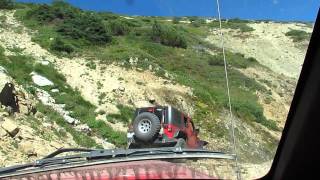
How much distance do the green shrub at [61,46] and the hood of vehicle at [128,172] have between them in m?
32.4

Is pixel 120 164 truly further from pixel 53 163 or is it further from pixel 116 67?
pixel 116 67

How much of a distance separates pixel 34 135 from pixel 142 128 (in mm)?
4949

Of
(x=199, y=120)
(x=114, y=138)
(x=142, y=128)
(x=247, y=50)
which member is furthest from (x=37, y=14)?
(x=142, y=128)

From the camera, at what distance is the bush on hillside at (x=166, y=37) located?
128 ft

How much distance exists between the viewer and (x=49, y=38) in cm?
3731

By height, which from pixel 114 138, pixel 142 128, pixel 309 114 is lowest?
pixel 114 138

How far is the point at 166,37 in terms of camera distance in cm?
4062

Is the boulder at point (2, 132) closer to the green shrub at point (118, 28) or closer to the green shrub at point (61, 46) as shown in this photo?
the green shrub at point (61, 46)

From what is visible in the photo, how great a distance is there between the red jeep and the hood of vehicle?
7652 millimetres

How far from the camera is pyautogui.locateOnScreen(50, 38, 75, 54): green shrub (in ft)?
116

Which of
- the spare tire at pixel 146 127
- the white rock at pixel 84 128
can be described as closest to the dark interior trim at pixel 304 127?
the spare tire at pixel 146 127

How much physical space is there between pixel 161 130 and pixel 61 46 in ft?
76.6

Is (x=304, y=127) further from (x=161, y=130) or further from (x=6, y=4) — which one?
(x=6, y=4)

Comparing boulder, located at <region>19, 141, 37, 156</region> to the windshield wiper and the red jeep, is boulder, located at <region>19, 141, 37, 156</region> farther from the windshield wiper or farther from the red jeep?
the windshield wiper
